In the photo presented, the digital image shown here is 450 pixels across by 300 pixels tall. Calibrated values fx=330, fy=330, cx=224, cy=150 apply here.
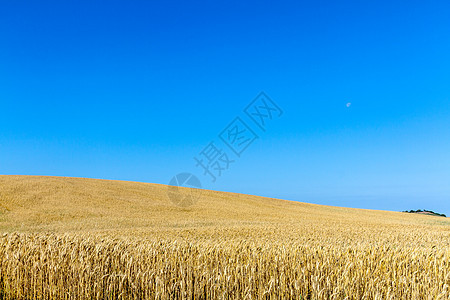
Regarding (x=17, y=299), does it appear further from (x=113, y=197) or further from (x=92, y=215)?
(x=113, y=197)

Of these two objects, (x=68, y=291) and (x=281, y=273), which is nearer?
(x=281, y=273)

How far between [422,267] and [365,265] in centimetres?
121

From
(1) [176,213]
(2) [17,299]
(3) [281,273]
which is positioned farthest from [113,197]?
(3) [281,273]

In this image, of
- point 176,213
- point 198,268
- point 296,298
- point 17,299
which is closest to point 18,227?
point 176,213

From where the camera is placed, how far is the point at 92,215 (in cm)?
2919

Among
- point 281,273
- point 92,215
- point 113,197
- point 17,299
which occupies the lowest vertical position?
point 17,299

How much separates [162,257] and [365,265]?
411 centimetres

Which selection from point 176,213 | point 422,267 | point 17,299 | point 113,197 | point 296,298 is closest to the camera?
point 296,298

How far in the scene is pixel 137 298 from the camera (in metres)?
6.27

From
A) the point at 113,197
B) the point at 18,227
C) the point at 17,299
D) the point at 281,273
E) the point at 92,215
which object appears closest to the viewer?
the point at 281,273

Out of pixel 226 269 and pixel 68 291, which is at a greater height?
pixel 226 269

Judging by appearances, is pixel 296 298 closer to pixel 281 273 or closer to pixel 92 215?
pixel 281 273

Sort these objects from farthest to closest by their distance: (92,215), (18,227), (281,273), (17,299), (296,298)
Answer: (92,215) < (18,227) < (17,299) < (281,273) < (296,298)

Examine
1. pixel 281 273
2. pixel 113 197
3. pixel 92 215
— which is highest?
pixel 113 197
